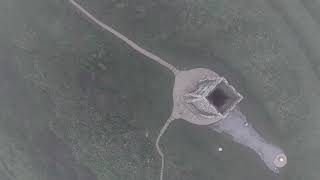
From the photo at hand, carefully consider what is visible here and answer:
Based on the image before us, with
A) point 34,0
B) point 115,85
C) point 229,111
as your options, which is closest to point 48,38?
point 34,0

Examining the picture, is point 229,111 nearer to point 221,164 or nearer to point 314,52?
point 221,164

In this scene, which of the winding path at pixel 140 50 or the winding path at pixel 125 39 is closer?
the winding path at pixel 140 50

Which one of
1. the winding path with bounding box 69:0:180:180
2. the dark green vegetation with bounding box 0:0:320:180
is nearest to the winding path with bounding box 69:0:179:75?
the winding path with bounding box 69:0:180:180

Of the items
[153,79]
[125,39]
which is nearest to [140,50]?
[125,39]

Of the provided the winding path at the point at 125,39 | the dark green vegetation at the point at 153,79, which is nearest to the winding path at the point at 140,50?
the winding path at the point at 125,39

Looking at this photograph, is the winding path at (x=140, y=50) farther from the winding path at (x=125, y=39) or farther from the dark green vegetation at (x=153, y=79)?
the dark green vegetation at (x=153, y=79)

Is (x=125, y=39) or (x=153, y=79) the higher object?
(x=125, y=39)

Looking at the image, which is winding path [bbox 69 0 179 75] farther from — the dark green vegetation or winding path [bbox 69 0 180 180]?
the dark green vegetation

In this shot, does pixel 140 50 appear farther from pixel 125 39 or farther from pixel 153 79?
pixel 153 79
